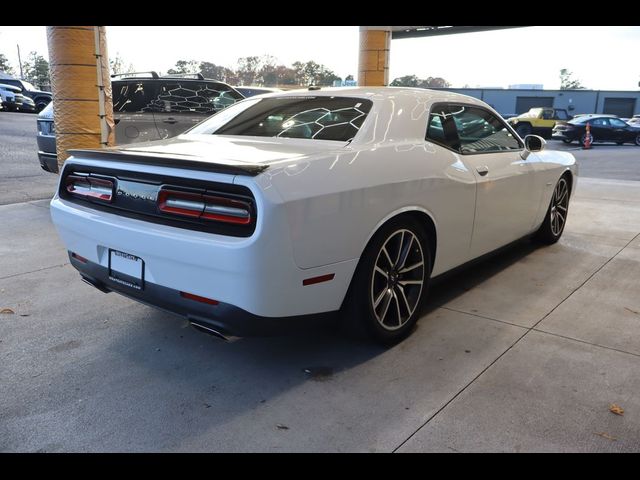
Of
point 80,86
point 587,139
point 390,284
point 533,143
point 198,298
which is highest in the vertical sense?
point 80,86

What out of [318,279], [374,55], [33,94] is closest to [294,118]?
[318,279]

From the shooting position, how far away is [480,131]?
13.2 ft

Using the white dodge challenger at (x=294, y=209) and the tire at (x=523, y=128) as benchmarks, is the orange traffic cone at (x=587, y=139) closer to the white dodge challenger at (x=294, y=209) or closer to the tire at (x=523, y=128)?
the tire at (x=523, y=128)

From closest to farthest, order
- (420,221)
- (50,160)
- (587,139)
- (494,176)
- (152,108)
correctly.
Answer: (420,221), (494,176), (50,160), (152,108), (587,139)

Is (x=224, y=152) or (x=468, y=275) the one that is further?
(x=468, y=275)

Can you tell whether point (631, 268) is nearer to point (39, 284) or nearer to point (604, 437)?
point (604, 437)

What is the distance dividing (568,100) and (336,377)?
51.8 meters

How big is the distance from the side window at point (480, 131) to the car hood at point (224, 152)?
1.17 m

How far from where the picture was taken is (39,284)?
4172 millimetres

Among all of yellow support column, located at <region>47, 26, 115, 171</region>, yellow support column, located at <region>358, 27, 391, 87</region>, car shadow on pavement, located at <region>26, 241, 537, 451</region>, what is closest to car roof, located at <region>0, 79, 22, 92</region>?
yellow support column, located at <region>358, 27, 391, 87</region>

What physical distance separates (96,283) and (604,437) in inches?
104

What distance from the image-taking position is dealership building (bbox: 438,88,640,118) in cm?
4756

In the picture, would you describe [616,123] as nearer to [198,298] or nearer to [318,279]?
[318,279]

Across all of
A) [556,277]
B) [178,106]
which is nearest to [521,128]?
[178,106]
